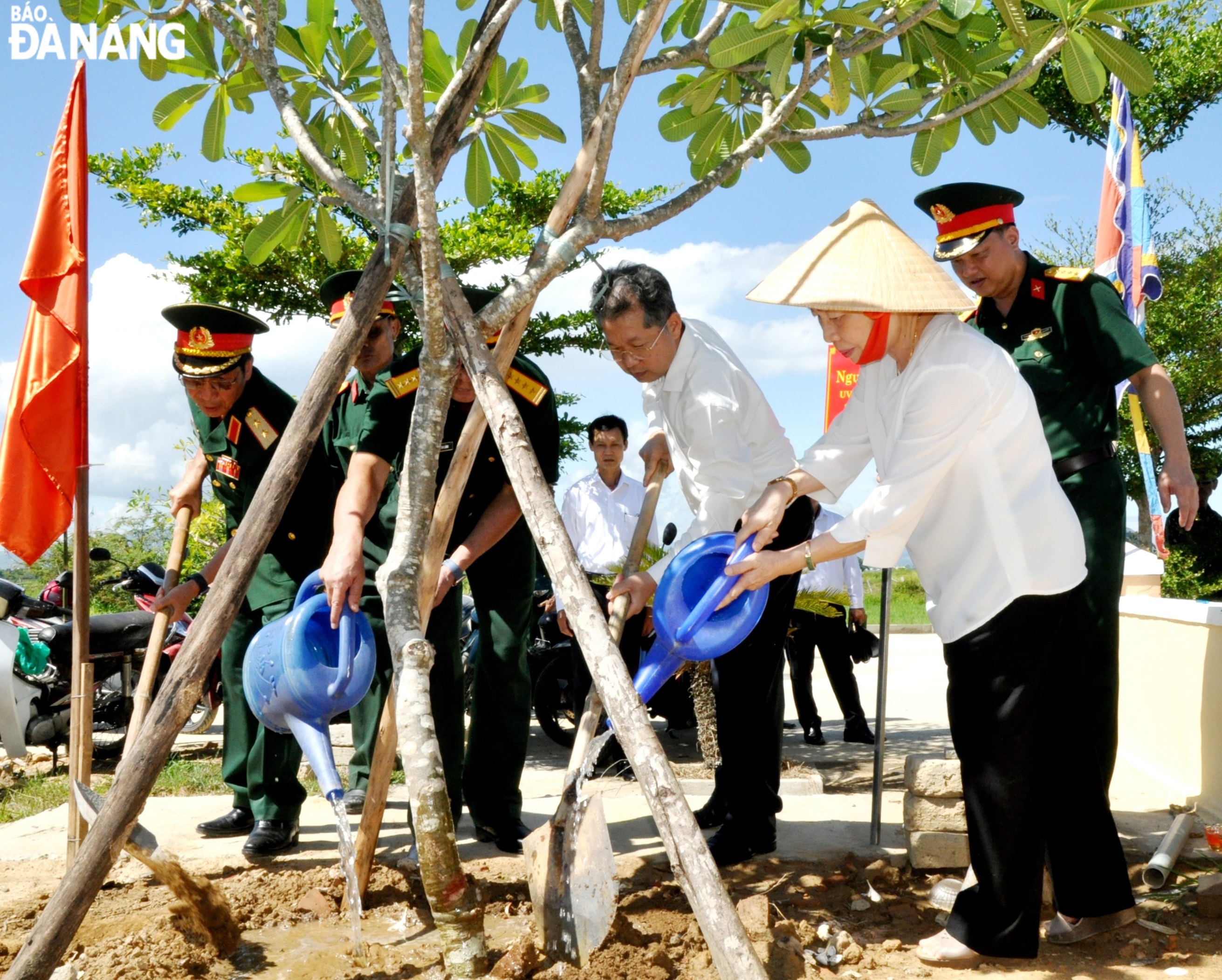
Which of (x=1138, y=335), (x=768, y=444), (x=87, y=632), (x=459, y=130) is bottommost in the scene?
(x=87, y=632)

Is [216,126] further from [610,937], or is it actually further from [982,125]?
[610,937]

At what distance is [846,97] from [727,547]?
4.05 ft

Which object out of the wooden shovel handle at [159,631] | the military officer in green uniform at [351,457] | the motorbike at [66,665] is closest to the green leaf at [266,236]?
the military officer in green uniform at [351,457]

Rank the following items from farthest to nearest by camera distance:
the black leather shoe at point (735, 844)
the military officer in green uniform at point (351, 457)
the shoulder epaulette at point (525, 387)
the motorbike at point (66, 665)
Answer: the motorbike at point (66, 665)
the military officer in green uniform at point (351, 457)
the shoulder epaulette at point (525, 387)
the black leather shoe at point (735, 844)

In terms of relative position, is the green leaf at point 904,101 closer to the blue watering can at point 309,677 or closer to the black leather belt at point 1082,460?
the black leather belt at point 1082,460

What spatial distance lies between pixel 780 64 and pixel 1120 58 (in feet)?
2.80

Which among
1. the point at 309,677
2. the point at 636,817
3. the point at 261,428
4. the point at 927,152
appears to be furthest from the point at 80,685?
the point at 927,152

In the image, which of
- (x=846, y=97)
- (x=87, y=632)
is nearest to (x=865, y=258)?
(x=846, y=97)

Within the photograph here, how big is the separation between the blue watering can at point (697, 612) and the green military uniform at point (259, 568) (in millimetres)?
1707

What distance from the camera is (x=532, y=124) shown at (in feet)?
10.5

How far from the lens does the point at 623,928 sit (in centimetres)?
A: 268

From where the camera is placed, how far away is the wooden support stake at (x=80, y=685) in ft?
9.97

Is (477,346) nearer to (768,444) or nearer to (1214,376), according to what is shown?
(768,444)

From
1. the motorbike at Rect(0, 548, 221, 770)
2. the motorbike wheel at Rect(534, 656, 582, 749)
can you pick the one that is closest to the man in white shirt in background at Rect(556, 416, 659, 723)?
the motorbike wheel at Rect(534, 656, 582, 749)
